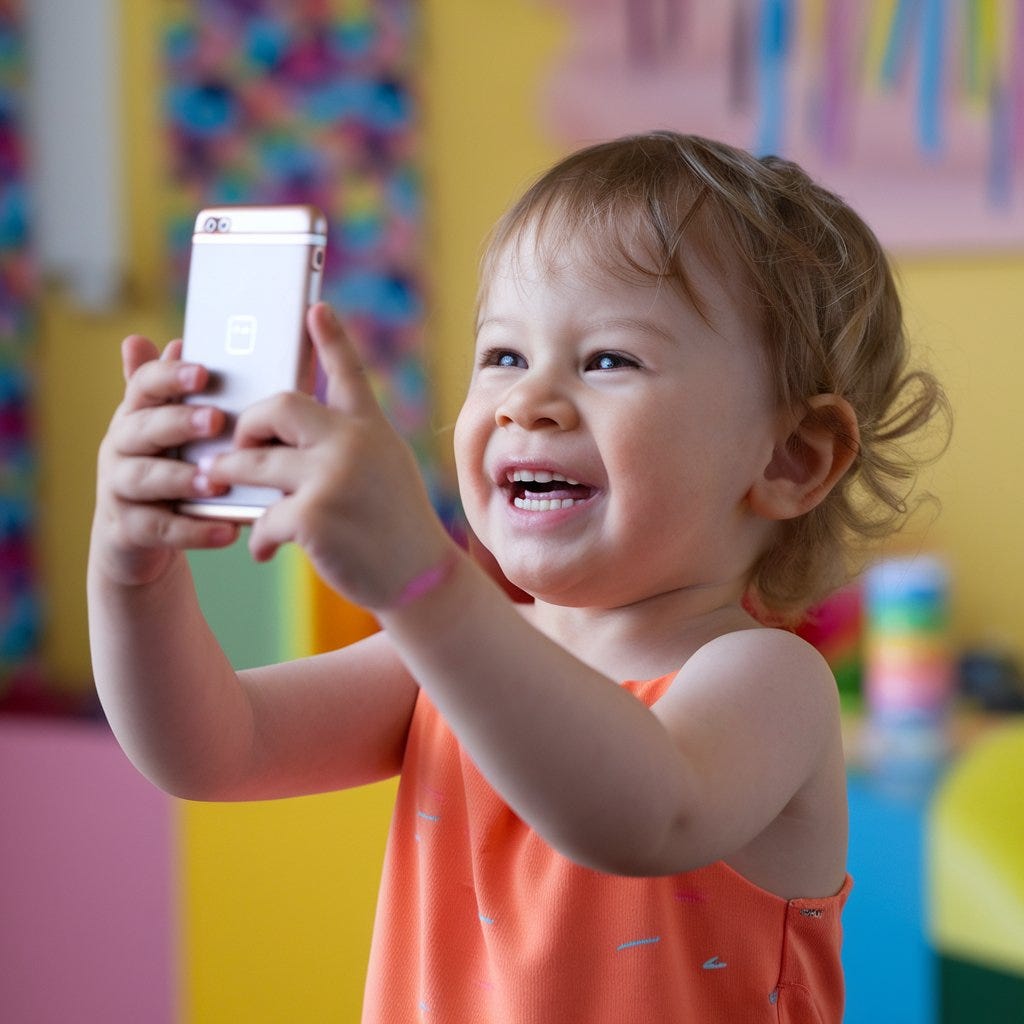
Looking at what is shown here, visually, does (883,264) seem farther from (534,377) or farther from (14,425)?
(14,425)

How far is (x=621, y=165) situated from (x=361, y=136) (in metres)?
1.56

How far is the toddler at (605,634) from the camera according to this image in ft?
1.73

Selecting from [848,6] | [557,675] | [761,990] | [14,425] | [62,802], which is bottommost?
[62,802]

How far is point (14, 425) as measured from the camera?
2.26m

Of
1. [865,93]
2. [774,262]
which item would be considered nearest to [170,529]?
[774,262]

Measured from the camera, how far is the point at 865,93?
187cm

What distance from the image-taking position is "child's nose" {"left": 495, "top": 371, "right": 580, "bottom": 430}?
655 mm

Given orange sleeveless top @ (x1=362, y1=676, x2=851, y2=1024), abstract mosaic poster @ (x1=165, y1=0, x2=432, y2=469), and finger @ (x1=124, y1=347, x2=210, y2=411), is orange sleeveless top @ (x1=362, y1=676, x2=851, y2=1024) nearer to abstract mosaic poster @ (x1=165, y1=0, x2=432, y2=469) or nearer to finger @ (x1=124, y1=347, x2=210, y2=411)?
finger @ (x1=124, y1=347, x2=210, y2=411)

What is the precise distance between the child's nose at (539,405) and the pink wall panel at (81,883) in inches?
40.7

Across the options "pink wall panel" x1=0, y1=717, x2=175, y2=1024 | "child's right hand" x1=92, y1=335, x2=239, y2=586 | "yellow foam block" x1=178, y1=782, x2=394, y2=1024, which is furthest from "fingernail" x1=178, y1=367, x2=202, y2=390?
"pink wall panel" x1=0, y1=717, x2=175, y2=1024

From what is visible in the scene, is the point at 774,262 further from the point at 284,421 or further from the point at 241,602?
the point at 241,602

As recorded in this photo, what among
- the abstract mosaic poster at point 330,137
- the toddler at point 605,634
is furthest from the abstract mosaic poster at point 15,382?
the toddler at point 605,634

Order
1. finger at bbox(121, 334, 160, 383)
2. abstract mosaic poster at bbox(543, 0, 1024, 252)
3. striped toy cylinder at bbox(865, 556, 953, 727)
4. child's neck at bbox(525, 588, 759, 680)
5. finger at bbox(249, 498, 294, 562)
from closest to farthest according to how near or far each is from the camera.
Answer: finger at bbox(249, 498, 294, 562), finger at bbox(121, 334, 160, 383), child's neck at bbox(525, 588, 759, 680), striped toy cylinder at bbox(865, 556, 953, 727), abstract mosaic poster at bbox(543, 0, 1024, 252)

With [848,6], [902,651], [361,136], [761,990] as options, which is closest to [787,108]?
[848,6]
